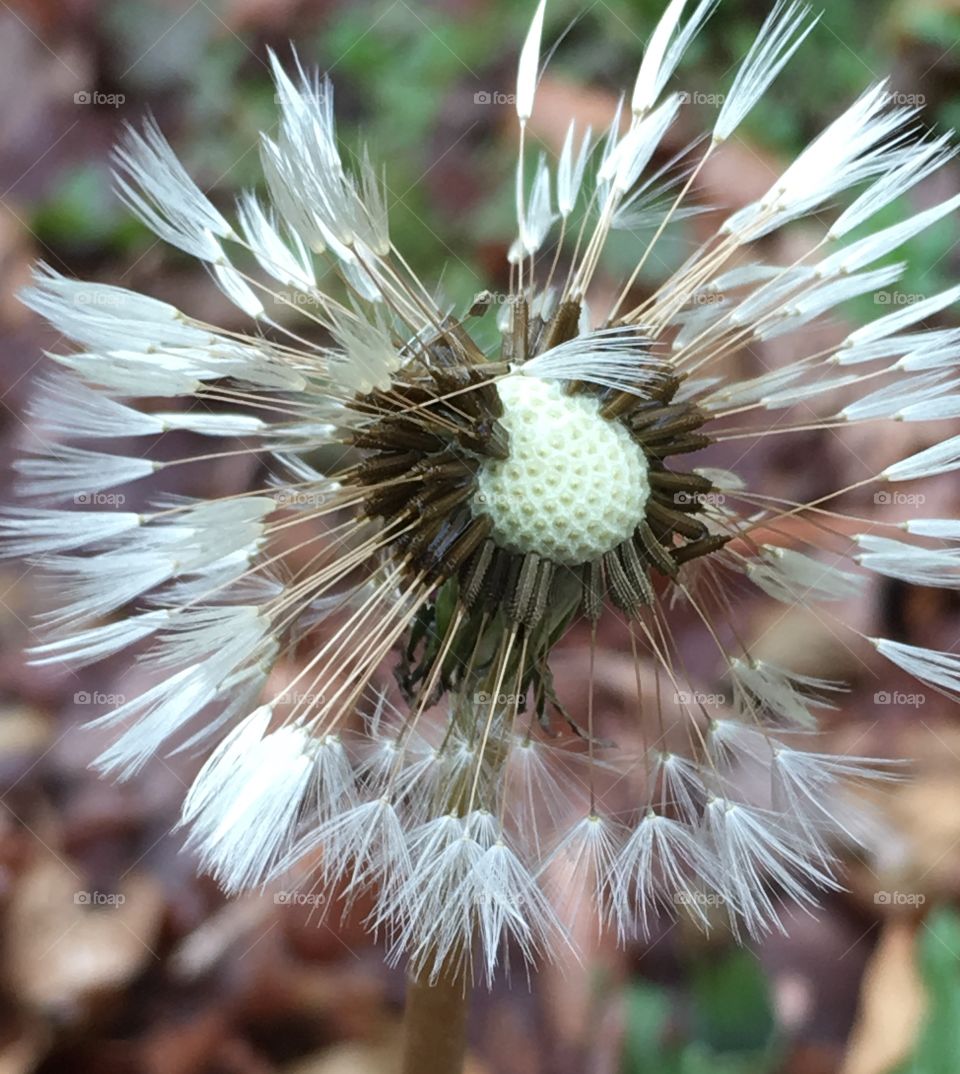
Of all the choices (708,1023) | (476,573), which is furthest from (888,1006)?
(476,573)

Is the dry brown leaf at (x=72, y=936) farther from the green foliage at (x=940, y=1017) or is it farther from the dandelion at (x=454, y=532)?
the green foliage at (x=940, y=1017)

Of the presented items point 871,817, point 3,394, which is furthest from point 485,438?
point 3,394

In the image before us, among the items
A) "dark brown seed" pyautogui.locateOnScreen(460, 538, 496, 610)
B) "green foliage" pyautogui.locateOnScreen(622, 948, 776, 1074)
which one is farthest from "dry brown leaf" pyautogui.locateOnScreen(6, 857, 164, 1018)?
"dark brown seed" pyautogui.locateOnScreen(460, 538, 496, 610)

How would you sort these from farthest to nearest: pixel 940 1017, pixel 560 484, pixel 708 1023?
pixel 708 1023 < pixel 940 1017 < pixel 560 484

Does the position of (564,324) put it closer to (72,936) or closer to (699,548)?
(699,548)

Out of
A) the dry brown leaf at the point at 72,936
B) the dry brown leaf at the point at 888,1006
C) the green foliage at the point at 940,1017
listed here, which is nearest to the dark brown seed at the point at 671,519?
the green foliage at the point at 940,1017

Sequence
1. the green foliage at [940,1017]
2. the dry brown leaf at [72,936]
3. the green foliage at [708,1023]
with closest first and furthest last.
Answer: the green foliage at [940,1017], the green foliage at [708,1023], the dry brown leaf at [72,936]
